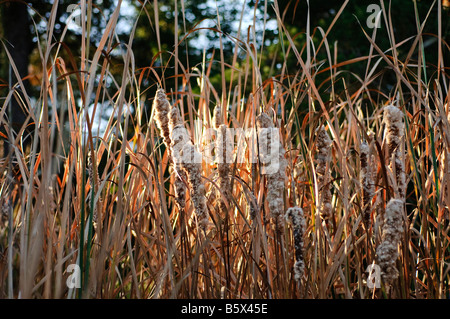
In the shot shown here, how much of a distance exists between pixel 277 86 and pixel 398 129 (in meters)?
0.57

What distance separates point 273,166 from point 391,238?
0.24 metres

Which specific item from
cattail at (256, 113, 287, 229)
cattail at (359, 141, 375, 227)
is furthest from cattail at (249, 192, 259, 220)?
cattail at (359, 141, 375, 227)

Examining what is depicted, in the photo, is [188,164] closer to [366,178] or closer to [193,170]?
[193,170]

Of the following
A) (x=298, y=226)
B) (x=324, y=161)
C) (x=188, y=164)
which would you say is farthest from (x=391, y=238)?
(x=188, y=164)

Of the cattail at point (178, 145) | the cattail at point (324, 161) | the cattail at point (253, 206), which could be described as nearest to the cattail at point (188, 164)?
the cattail at point (178, 145)

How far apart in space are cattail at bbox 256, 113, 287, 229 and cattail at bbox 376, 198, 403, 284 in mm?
186

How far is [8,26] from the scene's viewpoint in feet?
19.9

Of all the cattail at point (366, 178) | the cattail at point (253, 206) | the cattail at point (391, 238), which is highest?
the cattail at point (366, 178)

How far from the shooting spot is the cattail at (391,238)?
0.68m

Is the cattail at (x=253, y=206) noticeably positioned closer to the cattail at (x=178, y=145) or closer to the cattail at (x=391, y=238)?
the cattail at (x=178, y=145)

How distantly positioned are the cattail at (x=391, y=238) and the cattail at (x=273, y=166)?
19 cm

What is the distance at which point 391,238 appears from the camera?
688 mm
